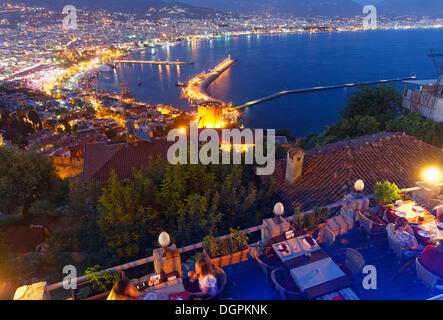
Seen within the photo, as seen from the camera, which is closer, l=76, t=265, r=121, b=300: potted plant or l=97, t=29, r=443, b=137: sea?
l=76, t=265, r=121, b=300: potted plant

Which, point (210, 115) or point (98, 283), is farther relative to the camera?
point (210, 115)

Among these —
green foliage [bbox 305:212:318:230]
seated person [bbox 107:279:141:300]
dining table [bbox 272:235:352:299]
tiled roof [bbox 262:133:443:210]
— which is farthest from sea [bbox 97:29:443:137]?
seated person [bbox 107:279:141:300]

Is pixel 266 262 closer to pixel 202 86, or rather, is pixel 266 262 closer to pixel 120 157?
pixel 120 157

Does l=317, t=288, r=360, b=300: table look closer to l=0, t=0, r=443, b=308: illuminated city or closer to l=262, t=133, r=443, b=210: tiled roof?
l=0, t=0, r=443, b=308: illuminated city

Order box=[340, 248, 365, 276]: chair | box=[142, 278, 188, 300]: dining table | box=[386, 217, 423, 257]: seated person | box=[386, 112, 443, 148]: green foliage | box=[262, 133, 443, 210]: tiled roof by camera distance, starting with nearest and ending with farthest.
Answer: box=[142, 278, 188, 300]: dining table
box=[340, 248, 365, 276]: chair
box=[386, 217, 423, 257]: seated person
box=[262, 133, 443, 210]: tiled roof
box=[386, 112, 443, 148]: green foliage

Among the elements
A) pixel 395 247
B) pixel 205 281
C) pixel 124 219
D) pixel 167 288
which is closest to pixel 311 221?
pixel 395 247
